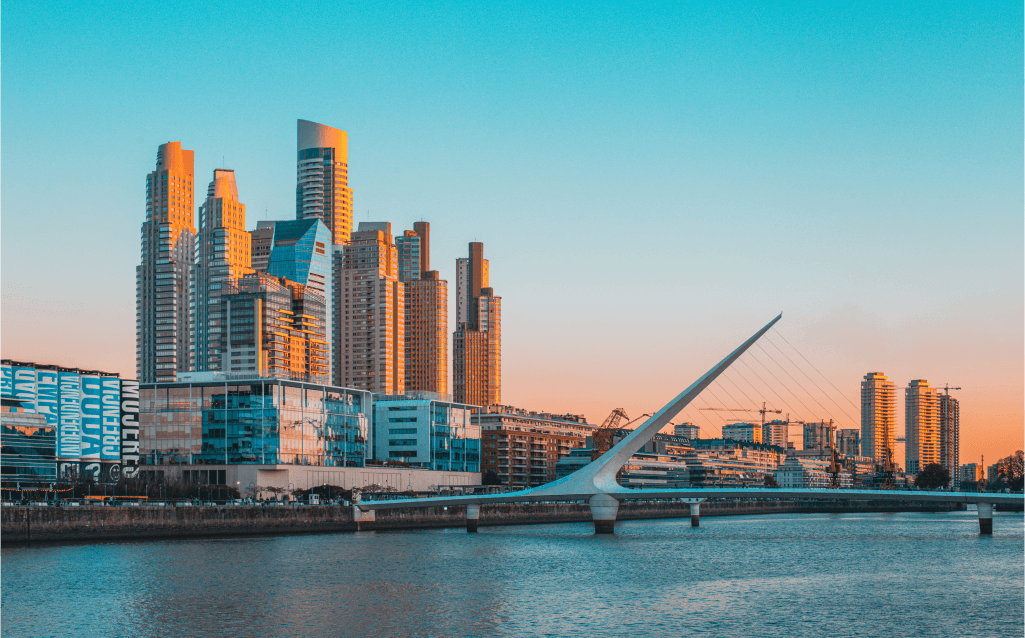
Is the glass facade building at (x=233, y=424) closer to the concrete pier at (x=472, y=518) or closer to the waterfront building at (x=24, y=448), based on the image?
the waterfront building at (x=24, y=448)

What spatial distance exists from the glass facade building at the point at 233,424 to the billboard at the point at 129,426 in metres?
11.0

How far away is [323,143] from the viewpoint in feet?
592

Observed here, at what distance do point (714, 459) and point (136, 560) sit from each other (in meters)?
137

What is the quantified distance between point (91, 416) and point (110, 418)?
1257mm

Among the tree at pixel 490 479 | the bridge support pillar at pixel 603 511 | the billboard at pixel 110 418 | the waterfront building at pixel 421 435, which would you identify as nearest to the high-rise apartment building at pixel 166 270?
the tree at pixel 490 479

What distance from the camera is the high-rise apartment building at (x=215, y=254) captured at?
15388 centimetres

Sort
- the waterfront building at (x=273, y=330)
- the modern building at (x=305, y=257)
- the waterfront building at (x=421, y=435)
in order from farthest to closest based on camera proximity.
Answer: the modern building at (x=305, y=257) → the waterfront building at (x=273, y=330) → the waterfront building at (x=421, y=435)

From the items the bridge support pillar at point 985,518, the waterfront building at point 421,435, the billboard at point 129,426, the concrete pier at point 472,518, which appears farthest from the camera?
the waterfront building at point 421,435

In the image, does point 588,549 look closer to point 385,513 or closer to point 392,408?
point 385,513

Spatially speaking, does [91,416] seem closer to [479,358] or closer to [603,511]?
[603,511]

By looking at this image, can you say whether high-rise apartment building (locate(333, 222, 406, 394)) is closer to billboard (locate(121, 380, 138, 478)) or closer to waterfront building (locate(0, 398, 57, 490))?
billboard (locate(121, 380, 138, 478))

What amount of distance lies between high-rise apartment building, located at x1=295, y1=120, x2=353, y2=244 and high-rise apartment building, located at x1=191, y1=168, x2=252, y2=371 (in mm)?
16175

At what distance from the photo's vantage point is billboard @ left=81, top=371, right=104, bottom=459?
210ft

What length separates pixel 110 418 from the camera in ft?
215
